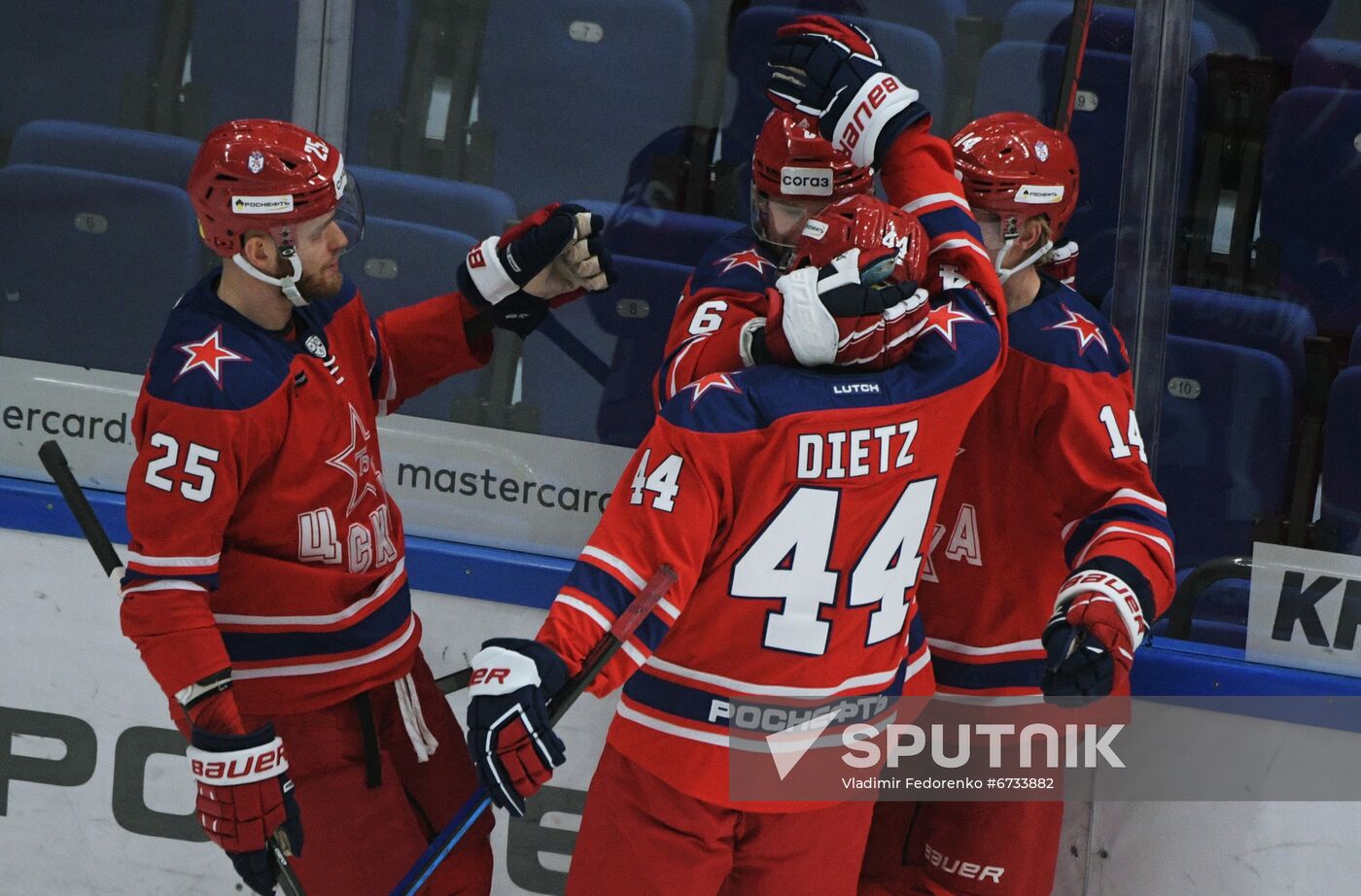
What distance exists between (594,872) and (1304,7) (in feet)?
6.77

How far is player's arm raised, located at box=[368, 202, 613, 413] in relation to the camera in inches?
110

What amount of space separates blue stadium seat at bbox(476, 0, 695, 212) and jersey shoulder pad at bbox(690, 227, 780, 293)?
641mm

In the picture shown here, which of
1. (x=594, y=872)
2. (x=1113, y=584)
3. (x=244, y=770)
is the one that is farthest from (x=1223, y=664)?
(x=244, y=770)

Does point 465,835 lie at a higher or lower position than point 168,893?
higher

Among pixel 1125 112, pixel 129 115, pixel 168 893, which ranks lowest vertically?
pixel 168 893

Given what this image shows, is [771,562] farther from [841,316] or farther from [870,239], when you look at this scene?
[870,239]

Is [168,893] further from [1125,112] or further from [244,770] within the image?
[1125,112]

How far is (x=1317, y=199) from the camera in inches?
122

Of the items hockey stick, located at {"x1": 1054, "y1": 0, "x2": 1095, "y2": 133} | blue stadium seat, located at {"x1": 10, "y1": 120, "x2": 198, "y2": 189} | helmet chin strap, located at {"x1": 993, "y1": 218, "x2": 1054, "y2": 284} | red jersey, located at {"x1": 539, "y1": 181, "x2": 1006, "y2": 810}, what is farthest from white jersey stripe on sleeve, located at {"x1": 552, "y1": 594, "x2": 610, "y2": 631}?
blue stadium seat, located at {"x1": 10, "y1": 120, "x2": 198, "y2": 189}

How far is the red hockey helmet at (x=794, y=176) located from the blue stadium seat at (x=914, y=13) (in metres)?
0.71

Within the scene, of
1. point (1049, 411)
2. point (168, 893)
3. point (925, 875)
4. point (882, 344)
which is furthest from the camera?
point (168, 893)

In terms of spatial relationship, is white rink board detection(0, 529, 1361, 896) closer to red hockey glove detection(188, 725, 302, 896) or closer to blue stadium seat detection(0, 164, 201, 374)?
blue stadium seat detection(0, 164, 201, 374)

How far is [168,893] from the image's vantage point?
3.27 metres

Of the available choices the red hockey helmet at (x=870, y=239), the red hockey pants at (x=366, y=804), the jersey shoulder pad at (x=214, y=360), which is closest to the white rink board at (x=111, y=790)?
the red hockey pants at (x=366, y=804)
